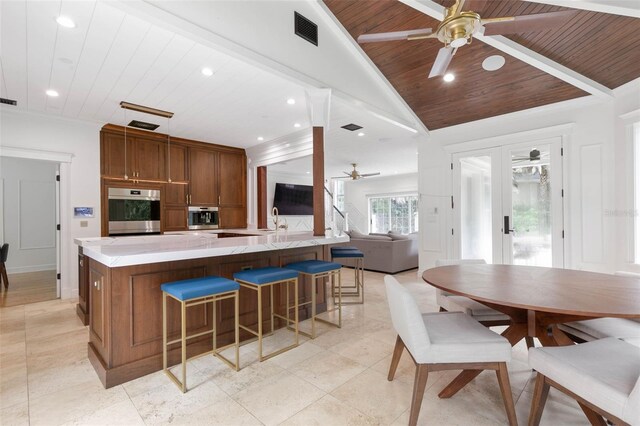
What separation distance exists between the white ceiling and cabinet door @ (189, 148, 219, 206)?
0.72 m

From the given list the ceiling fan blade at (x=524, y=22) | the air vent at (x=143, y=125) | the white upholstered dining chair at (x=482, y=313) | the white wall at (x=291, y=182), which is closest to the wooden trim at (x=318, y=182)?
the white upholstered dining chair at (x=482, y=313)

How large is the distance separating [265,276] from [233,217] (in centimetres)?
420

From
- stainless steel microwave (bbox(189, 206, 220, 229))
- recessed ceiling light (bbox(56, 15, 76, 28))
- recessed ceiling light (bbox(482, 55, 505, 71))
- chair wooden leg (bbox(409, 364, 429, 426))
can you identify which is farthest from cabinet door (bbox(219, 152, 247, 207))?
chair wooden leg (bbox(409, 364, 429, 426))

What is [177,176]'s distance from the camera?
552 centimetres

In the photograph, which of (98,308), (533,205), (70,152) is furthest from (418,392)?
(70,152)

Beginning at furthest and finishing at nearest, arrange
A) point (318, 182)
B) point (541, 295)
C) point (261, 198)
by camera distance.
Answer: point (261, 198) → point (318, 182) → point (541, 295)

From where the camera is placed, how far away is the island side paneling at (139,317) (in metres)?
2.09

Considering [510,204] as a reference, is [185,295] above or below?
below

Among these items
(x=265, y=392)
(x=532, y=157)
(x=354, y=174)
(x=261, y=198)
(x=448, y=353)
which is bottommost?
(x=265, y=392)

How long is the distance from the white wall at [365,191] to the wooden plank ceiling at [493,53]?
5594 mm

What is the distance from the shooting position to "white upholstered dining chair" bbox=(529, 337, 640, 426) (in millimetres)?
1147

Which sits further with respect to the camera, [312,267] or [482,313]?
[312,267]

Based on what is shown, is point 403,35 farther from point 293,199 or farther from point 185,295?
point 293,199

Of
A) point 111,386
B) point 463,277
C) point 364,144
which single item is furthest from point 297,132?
point 111,386
